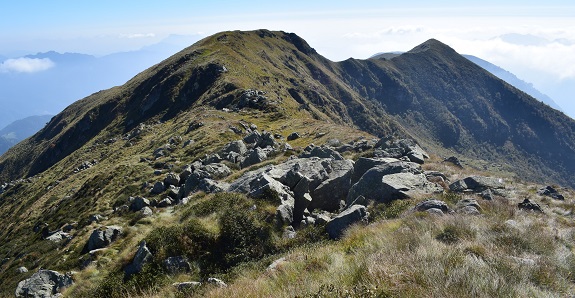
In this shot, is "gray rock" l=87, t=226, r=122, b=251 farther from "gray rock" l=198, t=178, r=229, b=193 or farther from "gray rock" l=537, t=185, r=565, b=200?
"gray rock" l=537, t=185, r=565, b=200

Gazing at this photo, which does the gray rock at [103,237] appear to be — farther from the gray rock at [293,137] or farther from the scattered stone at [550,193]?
the gray rock at [293,137]

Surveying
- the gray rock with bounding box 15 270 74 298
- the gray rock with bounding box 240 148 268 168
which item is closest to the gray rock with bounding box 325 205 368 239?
the gray rock with bounding box 15 270 74 298

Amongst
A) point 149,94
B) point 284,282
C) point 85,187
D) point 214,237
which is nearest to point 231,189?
point 214,237

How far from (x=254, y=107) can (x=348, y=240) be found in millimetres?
62588

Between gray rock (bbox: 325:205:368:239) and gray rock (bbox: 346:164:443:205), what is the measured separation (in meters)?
2.73

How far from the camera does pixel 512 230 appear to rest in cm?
902

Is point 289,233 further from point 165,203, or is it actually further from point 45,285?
point 165,203

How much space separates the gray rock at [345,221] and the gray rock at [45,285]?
Answer: 1165 cm

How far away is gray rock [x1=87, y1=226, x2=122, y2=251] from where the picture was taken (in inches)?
734

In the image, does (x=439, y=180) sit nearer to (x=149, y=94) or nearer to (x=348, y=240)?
(x=348, y=240)

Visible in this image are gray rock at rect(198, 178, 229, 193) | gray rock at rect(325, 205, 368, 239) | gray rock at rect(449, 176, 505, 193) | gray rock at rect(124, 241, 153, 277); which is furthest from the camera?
gray rock at rect(198, 178, 229, 193)

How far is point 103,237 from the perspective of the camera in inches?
743


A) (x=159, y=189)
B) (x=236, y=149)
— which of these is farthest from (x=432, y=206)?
(x=236, y=149)

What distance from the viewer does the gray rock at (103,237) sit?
→ 18641 millimetres
